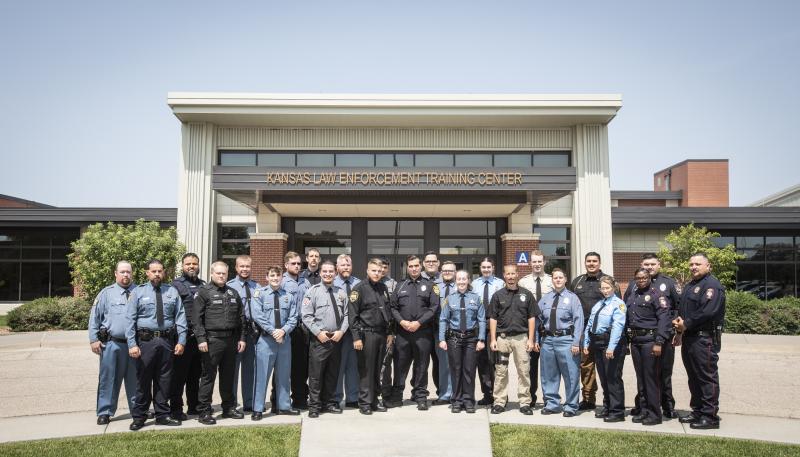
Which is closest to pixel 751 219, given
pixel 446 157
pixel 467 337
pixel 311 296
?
pixel 446 157

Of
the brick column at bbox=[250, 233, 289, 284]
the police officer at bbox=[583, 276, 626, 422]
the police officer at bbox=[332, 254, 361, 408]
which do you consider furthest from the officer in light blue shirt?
the brick column at bbox=[250, 233, 289, 284]

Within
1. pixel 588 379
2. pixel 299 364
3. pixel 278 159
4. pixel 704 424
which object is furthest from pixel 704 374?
pixel 278 159

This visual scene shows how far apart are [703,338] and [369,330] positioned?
416 centimetres

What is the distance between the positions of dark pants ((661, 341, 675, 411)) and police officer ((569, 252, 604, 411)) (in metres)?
0.89

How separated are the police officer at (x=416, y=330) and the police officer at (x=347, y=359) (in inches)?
22.0

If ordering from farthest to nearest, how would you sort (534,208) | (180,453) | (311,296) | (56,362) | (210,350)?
(534,208)
(56,362)
(311,296)
(210,350)
(180,453)

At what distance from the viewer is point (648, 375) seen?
767 centimetres

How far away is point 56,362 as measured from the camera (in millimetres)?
12938

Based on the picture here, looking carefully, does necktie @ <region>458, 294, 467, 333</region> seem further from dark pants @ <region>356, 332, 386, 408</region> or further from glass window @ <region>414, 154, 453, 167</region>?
glass window @ <region>414, 154, 453, 167</region>

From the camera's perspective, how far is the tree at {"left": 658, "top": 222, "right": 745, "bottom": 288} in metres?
19.9

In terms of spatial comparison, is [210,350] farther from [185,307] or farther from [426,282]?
[426,282]

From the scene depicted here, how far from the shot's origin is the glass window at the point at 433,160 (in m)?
22.0

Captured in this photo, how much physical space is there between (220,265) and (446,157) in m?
15.1

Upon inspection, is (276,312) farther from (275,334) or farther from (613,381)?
(613,381)
